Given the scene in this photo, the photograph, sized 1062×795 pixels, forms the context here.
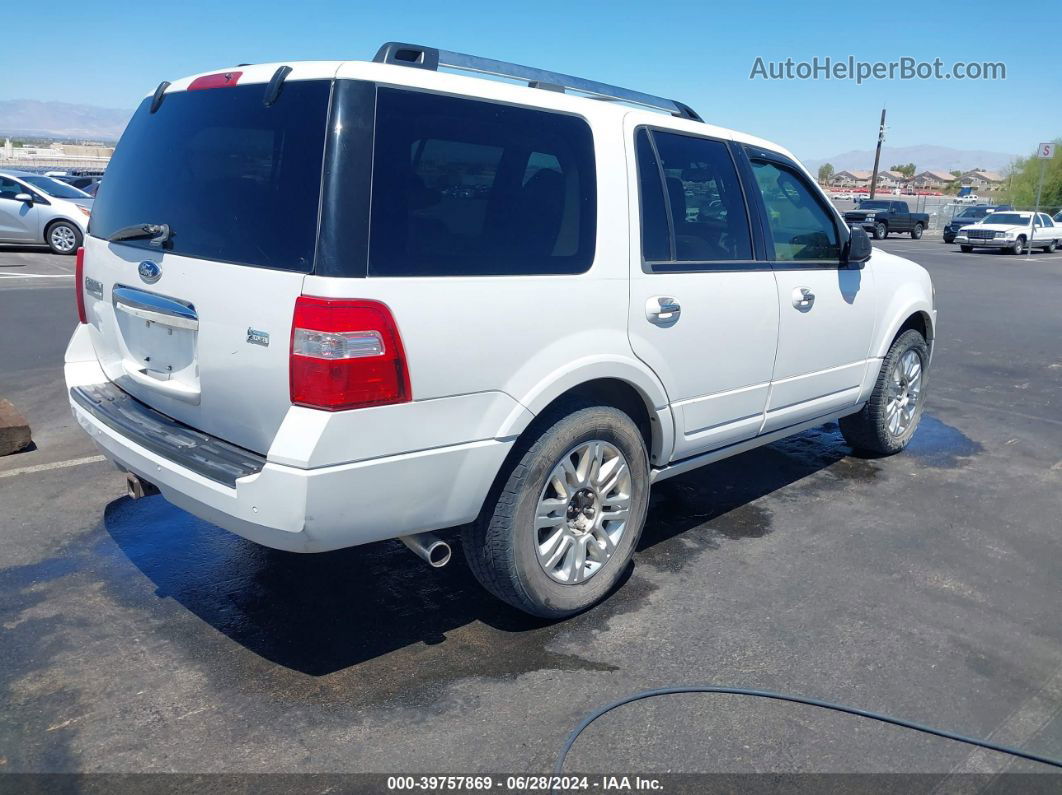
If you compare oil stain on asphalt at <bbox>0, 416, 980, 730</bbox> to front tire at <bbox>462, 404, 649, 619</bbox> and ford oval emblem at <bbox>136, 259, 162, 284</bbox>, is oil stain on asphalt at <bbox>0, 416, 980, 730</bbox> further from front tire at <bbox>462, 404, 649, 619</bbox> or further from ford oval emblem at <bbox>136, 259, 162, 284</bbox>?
ford oval emblem at <bbox>136, 259, 162, 284</bbox>

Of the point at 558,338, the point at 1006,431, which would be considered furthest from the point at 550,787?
the point at 1006,431

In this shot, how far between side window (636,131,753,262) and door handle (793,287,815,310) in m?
0.40

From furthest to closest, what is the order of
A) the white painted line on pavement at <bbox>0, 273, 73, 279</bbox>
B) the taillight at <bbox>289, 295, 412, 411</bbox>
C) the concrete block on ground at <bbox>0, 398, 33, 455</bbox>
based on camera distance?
the white painted line on pavement at <bbox>0, 273, 73, 279</bbox> < the concrete block on ground at <bbox>0, 398, 33, 455</bbox> < the taillight at <bbox>289, 295, 412, 411</bbox>

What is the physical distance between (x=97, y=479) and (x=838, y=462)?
4670 mm

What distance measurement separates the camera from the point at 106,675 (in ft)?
10.5

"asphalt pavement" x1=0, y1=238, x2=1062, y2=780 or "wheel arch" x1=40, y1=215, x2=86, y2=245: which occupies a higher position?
"wheel arch" x1=40, y1=215, x2=86, y2=245

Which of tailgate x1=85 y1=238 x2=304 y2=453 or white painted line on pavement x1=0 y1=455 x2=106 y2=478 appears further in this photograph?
white painted line on pavement x1=0 y1=455 x2=106 y2=478

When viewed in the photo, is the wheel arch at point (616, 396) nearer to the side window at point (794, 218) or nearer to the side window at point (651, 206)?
the side window at point (651, 206)

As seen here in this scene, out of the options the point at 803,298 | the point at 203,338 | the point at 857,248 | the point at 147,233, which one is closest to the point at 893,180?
the point at 857,248

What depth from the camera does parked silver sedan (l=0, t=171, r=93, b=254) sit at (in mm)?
16031

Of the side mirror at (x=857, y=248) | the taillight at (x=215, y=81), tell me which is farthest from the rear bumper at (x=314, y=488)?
the side mirror at (x=857, y=248)

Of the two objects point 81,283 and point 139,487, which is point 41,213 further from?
point 139,487

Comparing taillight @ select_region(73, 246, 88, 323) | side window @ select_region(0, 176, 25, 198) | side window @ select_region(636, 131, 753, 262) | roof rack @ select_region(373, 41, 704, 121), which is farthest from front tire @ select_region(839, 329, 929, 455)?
side window @ select_region(0, 176, 25, 198)

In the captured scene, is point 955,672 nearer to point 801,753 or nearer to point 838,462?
point 801,753
